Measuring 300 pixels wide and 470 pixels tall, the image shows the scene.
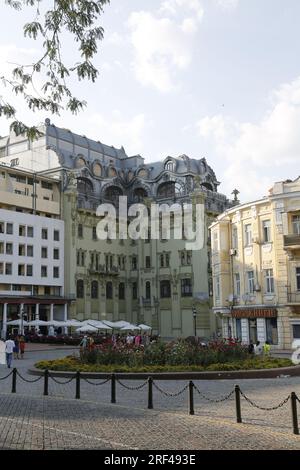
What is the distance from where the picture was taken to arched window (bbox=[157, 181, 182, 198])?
73456 millimetres

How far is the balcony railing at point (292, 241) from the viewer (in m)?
38.7

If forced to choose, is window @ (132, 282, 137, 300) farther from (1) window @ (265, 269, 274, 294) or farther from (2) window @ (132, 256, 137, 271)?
(1) window @ (265, 269, 274, 294)

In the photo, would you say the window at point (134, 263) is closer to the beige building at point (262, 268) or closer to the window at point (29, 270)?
the window at point (29, 270)

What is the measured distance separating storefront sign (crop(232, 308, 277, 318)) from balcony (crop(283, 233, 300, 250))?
15.6 feet

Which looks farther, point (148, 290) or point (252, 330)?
point (148, 290)

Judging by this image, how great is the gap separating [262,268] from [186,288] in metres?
27.1

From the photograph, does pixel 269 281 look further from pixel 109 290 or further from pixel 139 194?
pixel 139 194

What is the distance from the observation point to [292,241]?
38.9 metres

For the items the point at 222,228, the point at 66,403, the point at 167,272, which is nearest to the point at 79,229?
the point at 167,272

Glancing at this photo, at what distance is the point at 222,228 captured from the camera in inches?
1811

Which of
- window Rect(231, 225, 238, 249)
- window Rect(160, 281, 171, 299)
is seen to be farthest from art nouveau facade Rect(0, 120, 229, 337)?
window Rect(231, 225, 238, 249)

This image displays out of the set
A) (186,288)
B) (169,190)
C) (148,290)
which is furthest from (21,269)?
(169,190)
